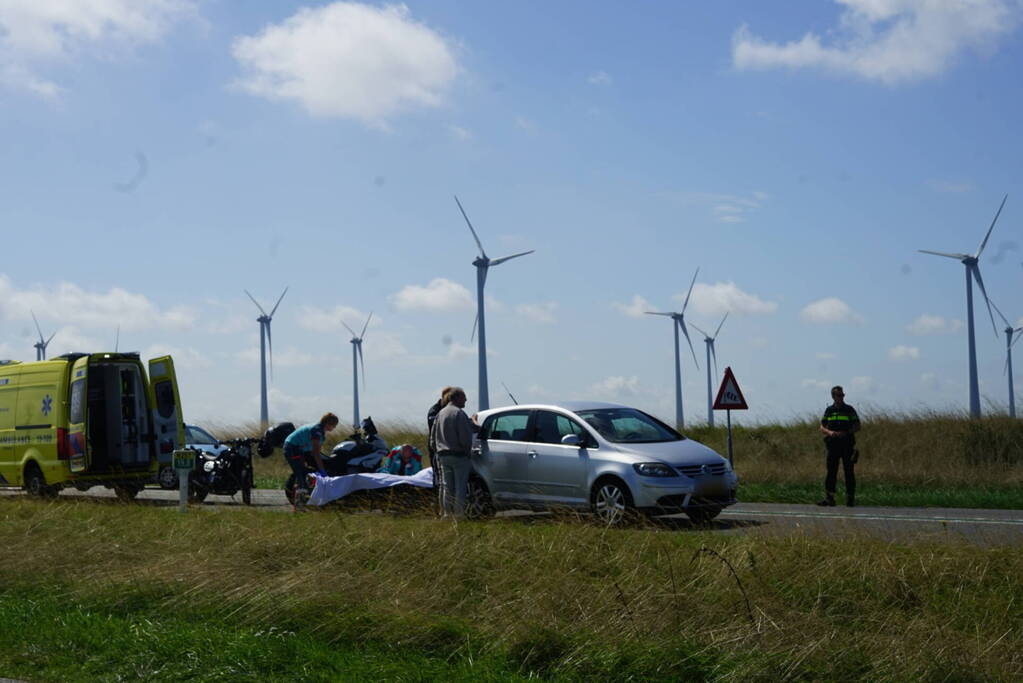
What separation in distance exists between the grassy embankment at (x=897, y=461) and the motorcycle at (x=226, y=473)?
513 centimetres

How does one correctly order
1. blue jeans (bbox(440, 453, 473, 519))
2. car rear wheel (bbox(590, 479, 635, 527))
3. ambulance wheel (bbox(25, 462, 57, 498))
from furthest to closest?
ambulance wheel (bbox(25, 462, 57, 498))
blue jeans (bbox(440, 453, 473, 519))
car rear wheel (bbox(590, 479, 635, 527))

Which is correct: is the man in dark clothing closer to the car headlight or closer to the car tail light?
the car headlight

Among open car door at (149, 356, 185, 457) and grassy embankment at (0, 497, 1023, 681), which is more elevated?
open car door at (149, 356, 185, 457)

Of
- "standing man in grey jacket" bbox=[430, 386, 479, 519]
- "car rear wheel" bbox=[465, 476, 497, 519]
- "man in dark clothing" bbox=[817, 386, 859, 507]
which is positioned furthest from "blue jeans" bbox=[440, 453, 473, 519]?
"man in dark clothing" bbox=[817, 386, 859, 507]

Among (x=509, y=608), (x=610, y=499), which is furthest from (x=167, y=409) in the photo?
(x=509, y=608)

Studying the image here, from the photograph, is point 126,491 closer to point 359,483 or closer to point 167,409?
point 167,409

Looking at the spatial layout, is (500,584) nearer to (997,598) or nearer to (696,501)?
(997,598)

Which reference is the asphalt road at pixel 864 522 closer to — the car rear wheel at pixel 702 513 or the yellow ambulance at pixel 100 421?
the car rear wheel at pixel 702 513

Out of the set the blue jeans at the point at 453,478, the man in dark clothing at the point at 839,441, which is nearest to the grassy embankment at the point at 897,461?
the man in dark clothing at the point at 839,441

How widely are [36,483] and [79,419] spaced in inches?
74.3

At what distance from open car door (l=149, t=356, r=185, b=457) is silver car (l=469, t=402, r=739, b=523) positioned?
6840mm

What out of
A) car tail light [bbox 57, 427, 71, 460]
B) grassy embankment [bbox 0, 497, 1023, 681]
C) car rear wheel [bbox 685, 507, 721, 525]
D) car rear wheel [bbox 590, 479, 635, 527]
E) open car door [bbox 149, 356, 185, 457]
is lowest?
grassy embankment [bbox 0, 497, 1023, 681]

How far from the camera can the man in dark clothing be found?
17.7 metres

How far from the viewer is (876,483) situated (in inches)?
832
